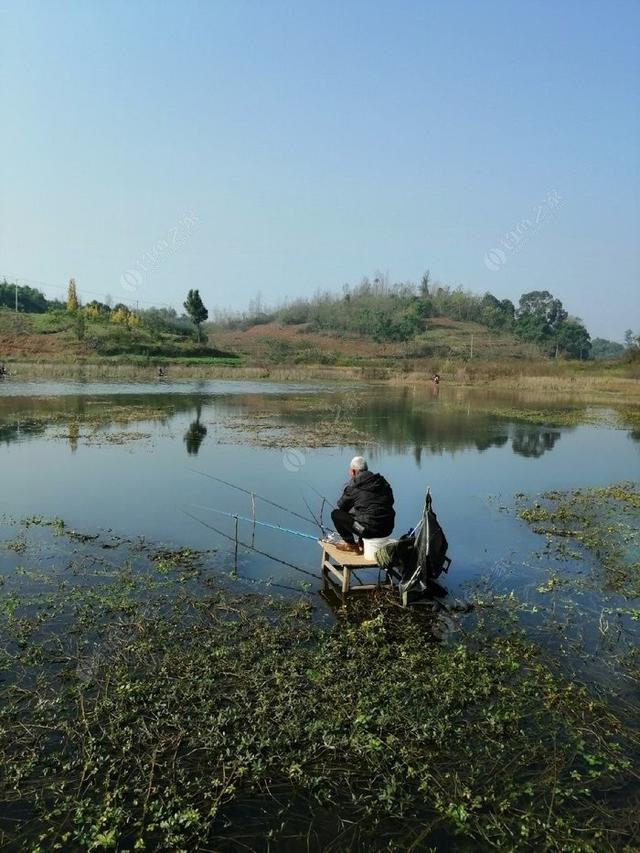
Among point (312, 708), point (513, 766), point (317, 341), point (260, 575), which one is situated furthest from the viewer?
point (317, 341)

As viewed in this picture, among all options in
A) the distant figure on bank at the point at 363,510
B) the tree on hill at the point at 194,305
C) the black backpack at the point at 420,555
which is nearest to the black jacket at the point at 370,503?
the distant figure on bank at the point at 363,510

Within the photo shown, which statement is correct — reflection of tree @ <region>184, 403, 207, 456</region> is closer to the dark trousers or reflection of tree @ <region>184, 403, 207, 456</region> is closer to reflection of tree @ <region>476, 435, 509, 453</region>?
reflection of tree @ <region>476, 435, 509, 453</region>

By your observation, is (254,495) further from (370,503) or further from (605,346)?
(605,346)

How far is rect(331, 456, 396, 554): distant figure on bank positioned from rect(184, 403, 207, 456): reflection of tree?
10.5m

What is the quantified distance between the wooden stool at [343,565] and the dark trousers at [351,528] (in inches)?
9.7

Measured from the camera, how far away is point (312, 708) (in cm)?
507

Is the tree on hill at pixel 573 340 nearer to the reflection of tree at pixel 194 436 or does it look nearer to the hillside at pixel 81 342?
the hillside at pixel 81 342

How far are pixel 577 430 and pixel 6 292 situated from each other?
93.0 m

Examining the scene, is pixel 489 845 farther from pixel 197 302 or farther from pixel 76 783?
pixel 197 302

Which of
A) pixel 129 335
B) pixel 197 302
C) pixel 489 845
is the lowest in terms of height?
pixel 489 845

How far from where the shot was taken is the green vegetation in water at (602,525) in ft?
29.5

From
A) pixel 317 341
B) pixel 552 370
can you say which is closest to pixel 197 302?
pixel 317 341

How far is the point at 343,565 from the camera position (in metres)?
7.59

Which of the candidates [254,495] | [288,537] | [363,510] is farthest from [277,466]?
[363,510]
